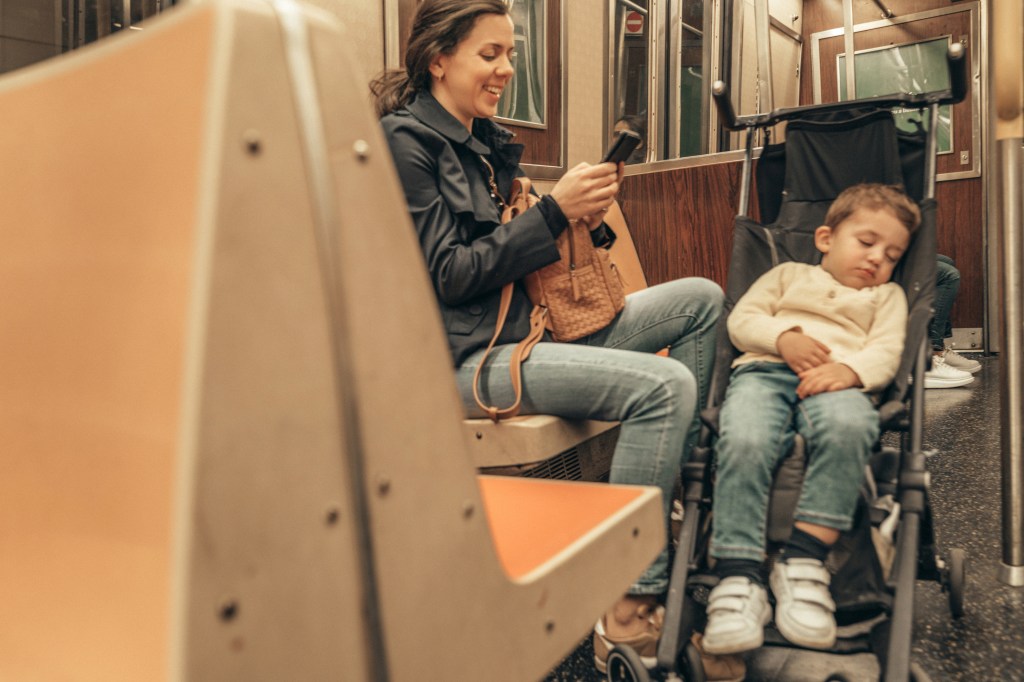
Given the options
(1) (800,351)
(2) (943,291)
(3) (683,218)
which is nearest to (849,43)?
(2) (943,291)

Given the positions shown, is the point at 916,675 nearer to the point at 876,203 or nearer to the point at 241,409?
the point at 876,203

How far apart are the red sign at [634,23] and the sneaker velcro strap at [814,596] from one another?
161 inches

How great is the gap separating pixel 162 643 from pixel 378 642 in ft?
0.40

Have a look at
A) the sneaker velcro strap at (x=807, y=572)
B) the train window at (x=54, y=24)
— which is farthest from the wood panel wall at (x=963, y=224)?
the train window at (x=54, y=24)

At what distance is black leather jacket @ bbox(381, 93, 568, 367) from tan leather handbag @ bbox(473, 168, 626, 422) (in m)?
0.03

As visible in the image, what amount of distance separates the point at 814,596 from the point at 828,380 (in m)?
0.40

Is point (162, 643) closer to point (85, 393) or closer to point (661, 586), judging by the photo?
point (85, 393)

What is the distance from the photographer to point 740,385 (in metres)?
1.51

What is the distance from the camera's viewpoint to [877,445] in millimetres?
1416

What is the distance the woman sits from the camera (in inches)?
53.6

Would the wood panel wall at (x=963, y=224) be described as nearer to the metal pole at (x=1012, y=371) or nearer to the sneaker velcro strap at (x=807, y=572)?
the metal pole at (x=1012, y=371)

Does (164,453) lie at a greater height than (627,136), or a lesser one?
lesser

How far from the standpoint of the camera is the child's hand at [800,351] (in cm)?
151

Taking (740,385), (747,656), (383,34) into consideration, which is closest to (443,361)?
(740,385)
